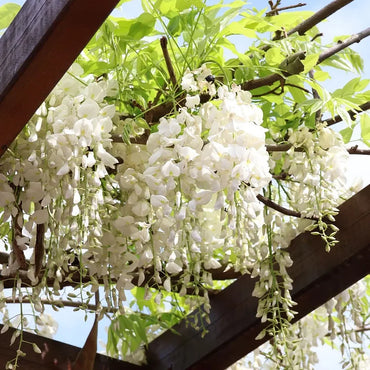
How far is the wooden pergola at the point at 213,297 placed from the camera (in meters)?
1.22

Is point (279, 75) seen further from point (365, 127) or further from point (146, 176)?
point (146, 176)

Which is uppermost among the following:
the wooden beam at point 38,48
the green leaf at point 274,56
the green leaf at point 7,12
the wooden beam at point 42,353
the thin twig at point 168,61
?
the green leaf at point 7,12

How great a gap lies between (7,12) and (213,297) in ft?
3.64

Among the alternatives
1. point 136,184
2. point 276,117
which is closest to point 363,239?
point 276,117

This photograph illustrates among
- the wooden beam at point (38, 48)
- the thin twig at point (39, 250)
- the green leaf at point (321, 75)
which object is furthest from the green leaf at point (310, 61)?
the thin twig at point (39, 250)

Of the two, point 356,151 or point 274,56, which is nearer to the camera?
point 274,56

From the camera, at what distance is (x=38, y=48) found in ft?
4.10

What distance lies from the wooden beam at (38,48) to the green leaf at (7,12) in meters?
0.19

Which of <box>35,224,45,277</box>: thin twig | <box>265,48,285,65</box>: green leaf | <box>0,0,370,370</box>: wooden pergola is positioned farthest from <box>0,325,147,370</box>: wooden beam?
<box>265,48,285,65</box>: green leaf

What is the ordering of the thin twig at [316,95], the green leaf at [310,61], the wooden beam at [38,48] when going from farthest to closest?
the thin twig at [316,95]
the green leaf at [310,61]
the wooden beam at [38,48]

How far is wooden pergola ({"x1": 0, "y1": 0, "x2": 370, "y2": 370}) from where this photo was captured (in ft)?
4.01

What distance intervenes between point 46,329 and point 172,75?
1298 mm

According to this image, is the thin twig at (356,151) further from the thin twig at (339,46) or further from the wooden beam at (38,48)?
the wooden beam at (38,48)

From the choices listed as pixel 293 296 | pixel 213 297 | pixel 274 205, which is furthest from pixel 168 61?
pixel 213 297
